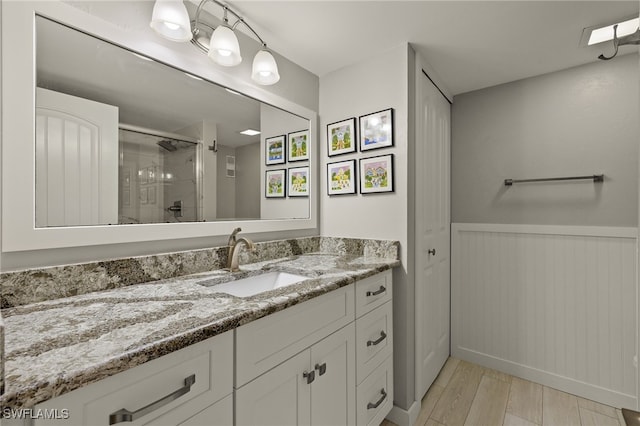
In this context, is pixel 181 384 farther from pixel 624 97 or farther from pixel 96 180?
pixel 624 97

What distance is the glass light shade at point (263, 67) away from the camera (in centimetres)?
153

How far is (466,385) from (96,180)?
8.17 ft

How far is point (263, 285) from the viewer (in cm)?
146

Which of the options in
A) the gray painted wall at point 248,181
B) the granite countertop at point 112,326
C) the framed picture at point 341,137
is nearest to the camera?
the granite countertop at point 112,326

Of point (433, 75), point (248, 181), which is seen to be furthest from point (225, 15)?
point (433, 75)

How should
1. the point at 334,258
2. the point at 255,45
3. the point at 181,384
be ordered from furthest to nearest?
the point at 334,258 → the point at 255,45 → the point at 181,384

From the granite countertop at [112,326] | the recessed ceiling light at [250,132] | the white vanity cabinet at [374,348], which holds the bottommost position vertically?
the white vanity cabinet at [374,348]

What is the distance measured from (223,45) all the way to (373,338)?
5.20 feet

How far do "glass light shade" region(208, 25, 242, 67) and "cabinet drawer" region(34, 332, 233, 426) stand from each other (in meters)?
1.21

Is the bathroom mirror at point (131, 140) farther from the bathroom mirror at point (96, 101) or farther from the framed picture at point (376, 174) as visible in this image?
the framed picture at point (376, 174)

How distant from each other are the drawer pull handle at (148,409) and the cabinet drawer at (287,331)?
0.49ft

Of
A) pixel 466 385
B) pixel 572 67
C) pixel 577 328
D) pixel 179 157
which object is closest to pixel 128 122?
pixel 179 157

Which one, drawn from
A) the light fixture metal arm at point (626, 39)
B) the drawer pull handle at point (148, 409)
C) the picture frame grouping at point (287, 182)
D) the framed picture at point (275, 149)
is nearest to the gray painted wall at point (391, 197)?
the picture frame grouping at point (287, 182)

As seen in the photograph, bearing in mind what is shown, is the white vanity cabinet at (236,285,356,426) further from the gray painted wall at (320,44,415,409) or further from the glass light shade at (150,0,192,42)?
the glass light shade at (150,0,192,42)
